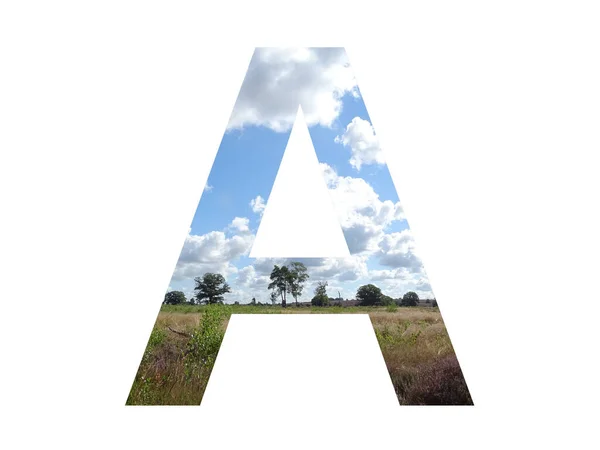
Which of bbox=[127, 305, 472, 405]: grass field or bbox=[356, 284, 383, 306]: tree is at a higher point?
bbox=[356, 284, 383, 306]: tree

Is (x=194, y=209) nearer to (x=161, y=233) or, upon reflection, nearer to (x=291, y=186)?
(x=161, y=233)

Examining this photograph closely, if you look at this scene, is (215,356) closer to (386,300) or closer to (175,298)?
(175,298)

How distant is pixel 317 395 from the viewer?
6.89 metres

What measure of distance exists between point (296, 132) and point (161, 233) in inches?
95.9

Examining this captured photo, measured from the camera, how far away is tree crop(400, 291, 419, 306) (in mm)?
16188

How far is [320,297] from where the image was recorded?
53.9 feet

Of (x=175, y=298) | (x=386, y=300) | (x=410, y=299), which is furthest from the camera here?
(x=386, y=300)

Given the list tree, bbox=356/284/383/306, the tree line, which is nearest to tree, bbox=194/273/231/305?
the tree line

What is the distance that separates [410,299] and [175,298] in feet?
24.2

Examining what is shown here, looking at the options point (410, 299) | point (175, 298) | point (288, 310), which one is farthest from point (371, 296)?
point (175, 298)

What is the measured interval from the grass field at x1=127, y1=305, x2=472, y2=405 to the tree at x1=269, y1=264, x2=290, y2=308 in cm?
189

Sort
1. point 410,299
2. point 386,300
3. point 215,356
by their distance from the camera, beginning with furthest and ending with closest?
point 386,300 < point 410,299 < point 215,356

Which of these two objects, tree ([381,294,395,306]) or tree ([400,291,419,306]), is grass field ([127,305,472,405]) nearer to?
tree ([400,291,419,306])

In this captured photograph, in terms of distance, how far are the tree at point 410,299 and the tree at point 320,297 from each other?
240 centimetres
